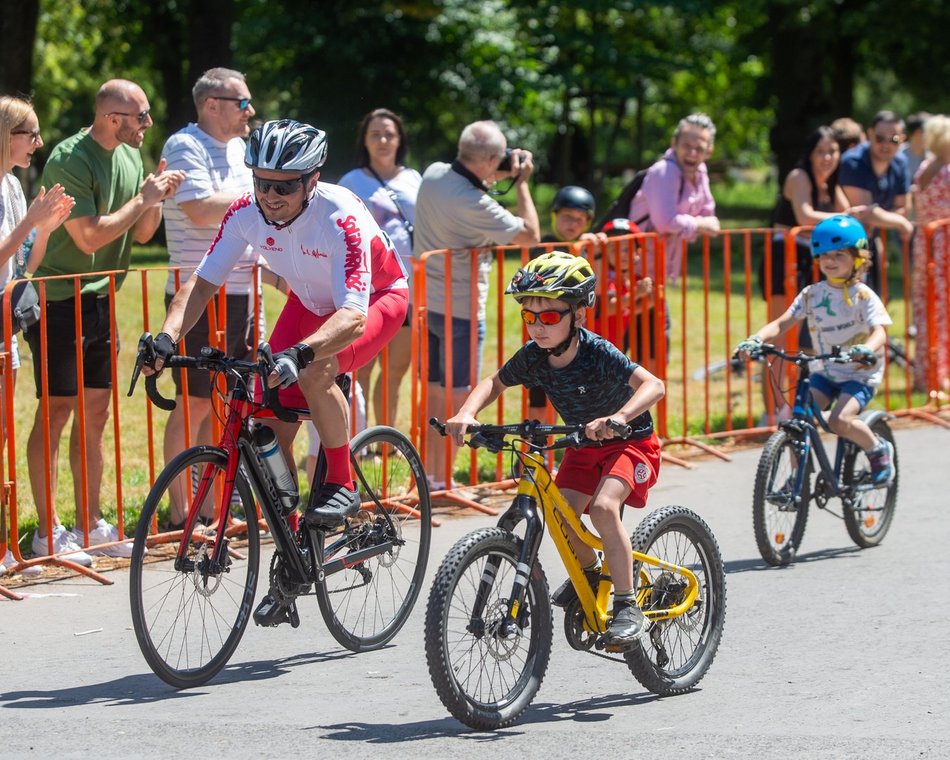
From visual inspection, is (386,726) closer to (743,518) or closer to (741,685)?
(741,685)

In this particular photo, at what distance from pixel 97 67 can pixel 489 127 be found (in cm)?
2716

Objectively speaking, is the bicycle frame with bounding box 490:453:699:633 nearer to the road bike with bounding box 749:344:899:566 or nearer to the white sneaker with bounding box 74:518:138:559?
the road bike with bounding box 749:344:899:566

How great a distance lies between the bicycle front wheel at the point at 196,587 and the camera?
5.55 metres

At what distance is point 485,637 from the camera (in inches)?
205

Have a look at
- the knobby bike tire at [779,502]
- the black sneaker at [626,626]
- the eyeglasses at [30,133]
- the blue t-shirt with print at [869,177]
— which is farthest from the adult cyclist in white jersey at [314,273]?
the blue t-shirt with print at [869,177]

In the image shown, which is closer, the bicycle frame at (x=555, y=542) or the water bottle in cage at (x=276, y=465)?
the bicycle frame at (x=555, y=542)

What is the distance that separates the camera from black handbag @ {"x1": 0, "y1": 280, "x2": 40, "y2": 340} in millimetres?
7105

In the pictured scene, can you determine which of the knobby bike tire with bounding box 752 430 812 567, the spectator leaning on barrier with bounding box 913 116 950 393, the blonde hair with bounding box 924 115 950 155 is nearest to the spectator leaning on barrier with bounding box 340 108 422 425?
the knobby bike tire with bounding box 752 430 812 567

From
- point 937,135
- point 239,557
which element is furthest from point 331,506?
point 937,135

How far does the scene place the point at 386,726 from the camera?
5336mm

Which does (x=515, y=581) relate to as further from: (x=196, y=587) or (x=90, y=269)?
(x=90, y=269)

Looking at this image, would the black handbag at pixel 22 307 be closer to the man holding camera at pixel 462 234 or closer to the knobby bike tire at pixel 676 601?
the man holding camera at pixel 462 234

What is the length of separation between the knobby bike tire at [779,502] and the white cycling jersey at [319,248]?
238 cm

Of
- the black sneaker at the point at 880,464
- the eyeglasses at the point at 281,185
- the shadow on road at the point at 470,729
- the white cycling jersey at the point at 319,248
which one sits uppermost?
the eyeglasses at the point at 281,185
